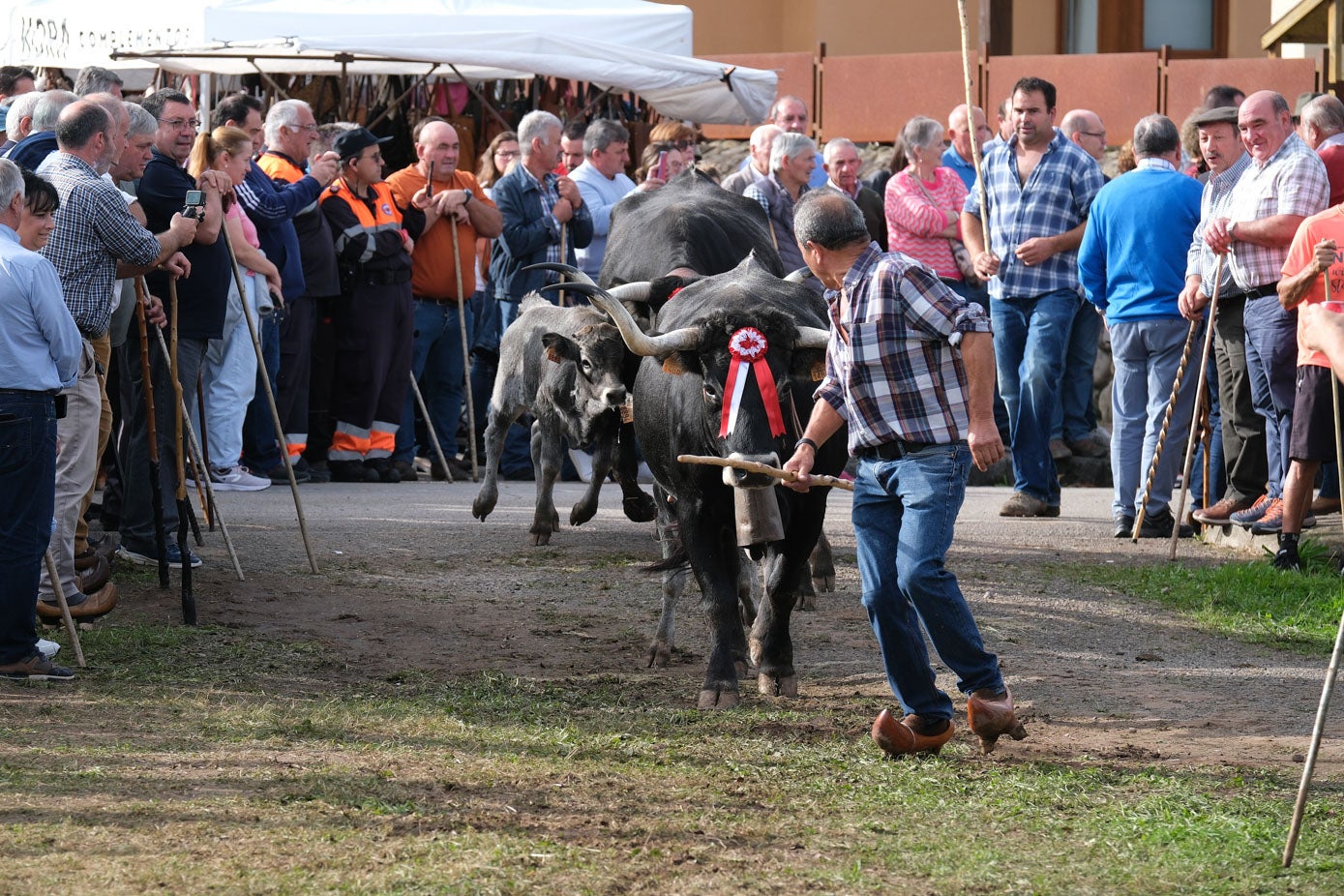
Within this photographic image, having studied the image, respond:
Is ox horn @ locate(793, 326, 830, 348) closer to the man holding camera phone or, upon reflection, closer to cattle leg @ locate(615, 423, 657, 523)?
cattle leg @ locate(615, 423, 657, 523)

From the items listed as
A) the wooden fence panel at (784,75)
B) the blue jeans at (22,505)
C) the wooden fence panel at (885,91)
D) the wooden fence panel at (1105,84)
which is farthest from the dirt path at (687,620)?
the wooden fence panel at (784,75)

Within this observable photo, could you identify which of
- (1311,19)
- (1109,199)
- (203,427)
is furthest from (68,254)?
(1311,19)

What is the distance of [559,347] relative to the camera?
9.37 m

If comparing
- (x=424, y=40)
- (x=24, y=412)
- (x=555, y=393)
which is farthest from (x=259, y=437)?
(x=24, y=412)

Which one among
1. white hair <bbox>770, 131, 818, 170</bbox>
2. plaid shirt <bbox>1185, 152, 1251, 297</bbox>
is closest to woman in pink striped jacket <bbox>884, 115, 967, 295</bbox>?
white hair <bbox>770, 131, 818, 170</bbox>

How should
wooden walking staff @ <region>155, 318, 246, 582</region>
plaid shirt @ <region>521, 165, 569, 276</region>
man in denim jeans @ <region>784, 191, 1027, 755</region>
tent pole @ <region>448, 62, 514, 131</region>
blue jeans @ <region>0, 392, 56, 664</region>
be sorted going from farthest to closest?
tent pole @ <region>448, 62, 514, 131</region> < plaid shirt @ <region>521, 165, 569, 276</region> < wooden walking staff @ <region>155, 318, 246, 582</region> < blue jeans @ <region>0, 392, 56, 664</region> < man in denim jeans @ <region>784, 191, 1027, 755</region>

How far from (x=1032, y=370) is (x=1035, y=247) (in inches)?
30.4

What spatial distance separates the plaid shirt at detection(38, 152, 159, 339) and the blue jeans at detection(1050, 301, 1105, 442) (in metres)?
6.66

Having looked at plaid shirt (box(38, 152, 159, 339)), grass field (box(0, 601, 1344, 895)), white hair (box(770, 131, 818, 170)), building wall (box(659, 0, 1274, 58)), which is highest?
building wall (box(659, 0, 1274, 58))

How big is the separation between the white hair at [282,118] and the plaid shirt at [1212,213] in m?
5.79

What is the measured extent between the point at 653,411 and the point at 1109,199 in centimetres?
443

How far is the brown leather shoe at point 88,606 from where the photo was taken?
8078 mm

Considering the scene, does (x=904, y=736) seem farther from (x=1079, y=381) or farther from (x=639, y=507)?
(x=1079, y=381)

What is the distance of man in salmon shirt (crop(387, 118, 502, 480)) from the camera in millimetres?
13008
